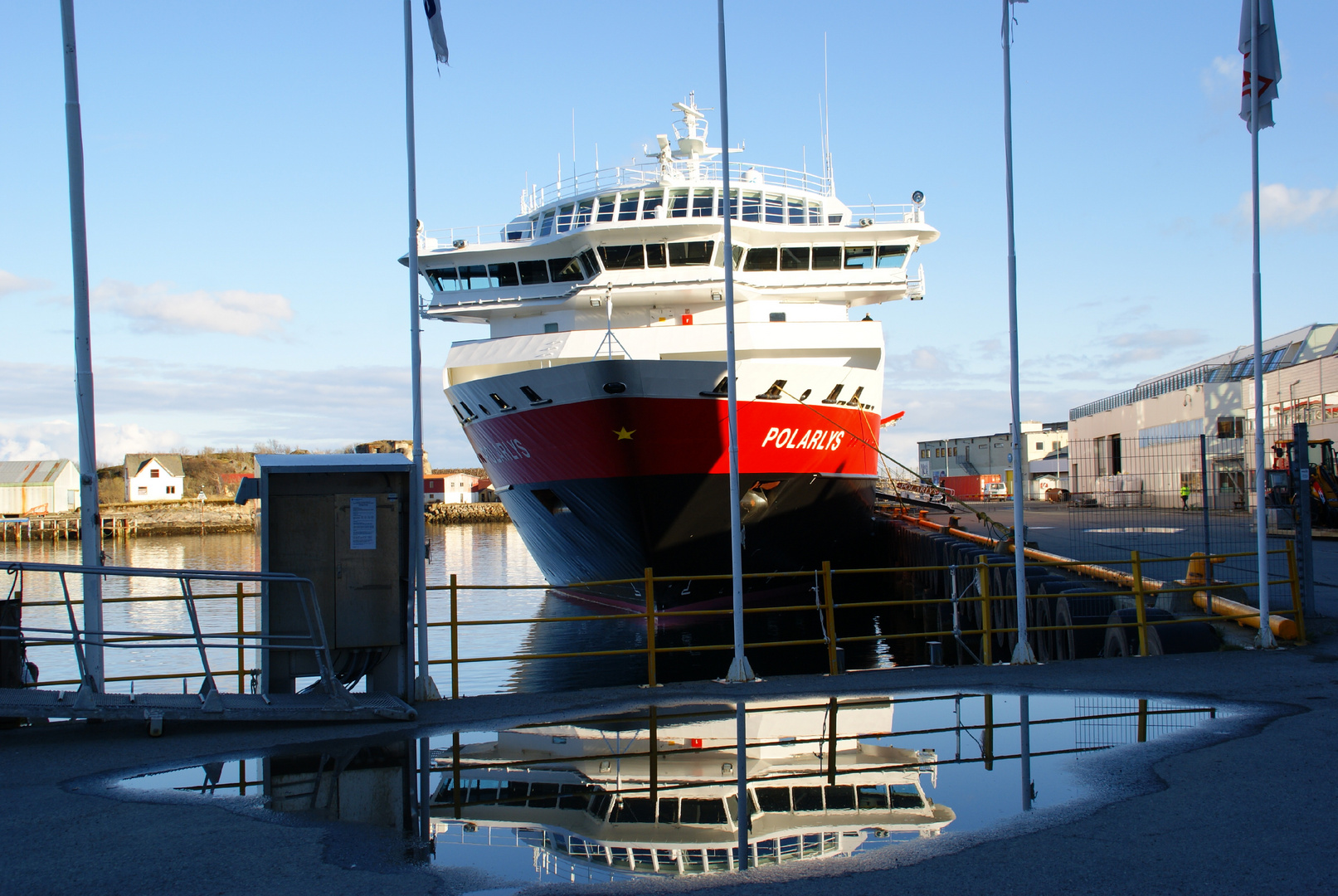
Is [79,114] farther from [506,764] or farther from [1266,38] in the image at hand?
[1266,38]

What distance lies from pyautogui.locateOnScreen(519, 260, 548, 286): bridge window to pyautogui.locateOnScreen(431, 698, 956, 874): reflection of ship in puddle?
14.8 metres

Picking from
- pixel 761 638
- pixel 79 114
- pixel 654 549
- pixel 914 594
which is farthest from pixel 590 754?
pixel 914 594

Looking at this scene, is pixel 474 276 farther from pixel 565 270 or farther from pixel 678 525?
pixel 678 525

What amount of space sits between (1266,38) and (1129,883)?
363 inches

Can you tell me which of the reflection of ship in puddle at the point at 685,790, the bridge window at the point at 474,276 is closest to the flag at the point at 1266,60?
the reflection of ship in puddle at the point at 685,790

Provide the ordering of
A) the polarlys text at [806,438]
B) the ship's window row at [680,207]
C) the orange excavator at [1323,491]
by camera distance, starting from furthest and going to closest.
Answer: the orange excavator at [1323,491] < the ship's window row at [680,207] < the polarlys text at [806,438]

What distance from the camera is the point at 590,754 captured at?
6.43 meters

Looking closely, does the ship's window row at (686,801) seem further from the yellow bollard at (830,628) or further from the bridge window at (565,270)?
the bridge window at (565,270)

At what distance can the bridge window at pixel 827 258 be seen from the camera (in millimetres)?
20750

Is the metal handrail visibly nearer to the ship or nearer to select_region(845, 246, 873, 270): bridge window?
the ship

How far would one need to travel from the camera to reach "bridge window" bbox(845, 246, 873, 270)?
828 inches

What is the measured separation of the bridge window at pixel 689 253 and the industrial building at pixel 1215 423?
A: 12050 mm

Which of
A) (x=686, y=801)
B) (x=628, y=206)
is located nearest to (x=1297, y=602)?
(x=686, y=801)

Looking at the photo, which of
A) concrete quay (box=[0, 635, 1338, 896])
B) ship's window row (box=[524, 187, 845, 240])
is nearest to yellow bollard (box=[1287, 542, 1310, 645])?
concrete quay (box=[0, 635, 1338, 896])
